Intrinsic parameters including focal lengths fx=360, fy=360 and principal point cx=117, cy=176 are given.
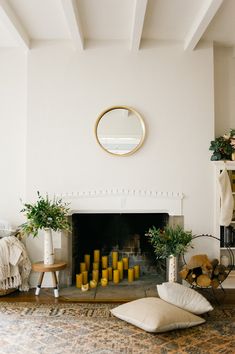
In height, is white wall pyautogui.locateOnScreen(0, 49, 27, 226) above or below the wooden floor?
above

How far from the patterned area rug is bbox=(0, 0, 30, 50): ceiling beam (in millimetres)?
2778

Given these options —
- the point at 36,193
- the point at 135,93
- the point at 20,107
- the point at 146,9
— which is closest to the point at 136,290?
the point at 36,193

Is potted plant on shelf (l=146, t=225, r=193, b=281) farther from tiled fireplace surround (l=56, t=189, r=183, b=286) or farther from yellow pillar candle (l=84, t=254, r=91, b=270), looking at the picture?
yellow pillar candle (l=84, t=254, r=91, b=270)

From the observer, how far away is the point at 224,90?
4.43m

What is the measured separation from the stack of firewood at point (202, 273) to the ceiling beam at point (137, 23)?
243 cm

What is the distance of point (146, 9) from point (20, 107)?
190cm

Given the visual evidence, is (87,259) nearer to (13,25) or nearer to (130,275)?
(130,275)

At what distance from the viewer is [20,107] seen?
173 inches

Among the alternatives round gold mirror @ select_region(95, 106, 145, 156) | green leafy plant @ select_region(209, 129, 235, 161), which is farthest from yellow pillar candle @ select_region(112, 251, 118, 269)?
green leafy plant @ select_region(209, 129, 235, 161)

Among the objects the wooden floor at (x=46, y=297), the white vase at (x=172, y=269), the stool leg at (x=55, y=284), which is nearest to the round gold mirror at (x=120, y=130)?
the white vase at (x=172, y=269)

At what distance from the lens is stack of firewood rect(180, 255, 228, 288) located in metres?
3.66

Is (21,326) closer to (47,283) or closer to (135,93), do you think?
(47,283)

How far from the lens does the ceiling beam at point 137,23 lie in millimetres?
3177

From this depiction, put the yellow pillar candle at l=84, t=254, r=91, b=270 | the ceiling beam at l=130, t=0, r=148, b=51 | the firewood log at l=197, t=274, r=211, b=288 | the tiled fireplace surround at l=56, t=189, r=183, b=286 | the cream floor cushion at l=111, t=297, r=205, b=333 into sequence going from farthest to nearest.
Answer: the yellow pillar candle at l=84, t=254, r=91, b=270, the tiled fireplace surround at l=56, t=189, r=183, b=286, the firewood log at l=197, t=274, r=211, b=288, the ceiling beam at l=130, t=0, r=148, b=51, the cream floor cushion at l=111, t=297, r=205, b=333
